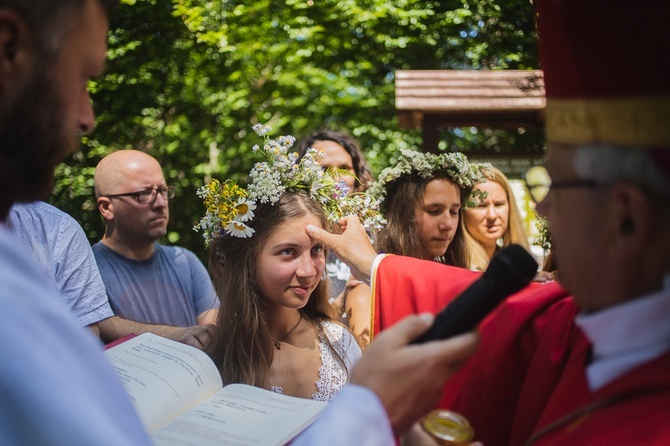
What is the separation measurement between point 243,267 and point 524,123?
14.4ft

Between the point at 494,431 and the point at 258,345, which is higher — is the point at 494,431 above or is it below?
above

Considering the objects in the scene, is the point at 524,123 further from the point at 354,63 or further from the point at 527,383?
the point at 527,383

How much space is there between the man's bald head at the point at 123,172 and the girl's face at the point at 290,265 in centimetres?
167

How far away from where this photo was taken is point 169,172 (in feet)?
27.3

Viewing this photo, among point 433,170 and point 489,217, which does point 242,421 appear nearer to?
point 433,170

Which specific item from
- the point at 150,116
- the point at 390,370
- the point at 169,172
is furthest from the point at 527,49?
the point at 169,172

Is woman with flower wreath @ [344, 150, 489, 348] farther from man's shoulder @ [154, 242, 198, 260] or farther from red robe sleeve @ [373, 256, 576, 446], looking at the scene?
red robe sleeve @ [373, 256, 576, 446]

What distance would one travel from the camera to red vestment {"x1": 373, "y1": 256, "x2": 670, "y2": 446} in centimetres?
132

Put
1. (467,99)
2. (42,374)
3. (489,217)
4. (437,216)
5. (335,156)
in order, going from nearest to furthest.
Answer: (42,374) → (437,216) → (335,156) → (489,217) → (467,99)

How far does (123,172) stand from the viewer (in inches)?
176

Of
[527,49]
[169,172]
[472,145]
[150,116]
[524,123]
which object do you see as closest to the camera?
[527,49]

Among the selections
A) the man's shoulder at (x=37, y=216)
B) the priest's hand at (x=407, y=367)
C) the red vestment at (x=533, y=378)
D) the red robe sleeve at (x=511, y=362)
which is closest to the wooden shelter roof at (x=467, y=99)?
the man's shoulder at (x=37, y=216)

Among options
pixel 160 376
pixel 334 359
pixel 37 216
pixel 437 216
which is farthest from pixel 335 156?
pixel 160 376

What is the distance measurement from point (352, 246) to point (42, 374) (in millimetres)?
1946
